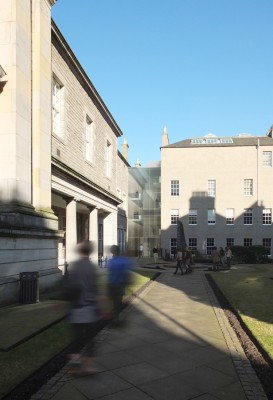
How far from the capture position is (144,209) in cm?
5553

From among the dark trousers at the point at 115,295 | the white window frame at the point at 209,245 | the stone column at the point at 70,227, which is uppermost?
the stone column at the point at 70,227

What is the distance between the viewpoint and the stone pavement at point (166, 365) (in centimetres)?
467

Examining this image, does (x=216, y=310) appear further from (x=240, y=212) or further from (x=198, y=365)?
(x=240, y=212)

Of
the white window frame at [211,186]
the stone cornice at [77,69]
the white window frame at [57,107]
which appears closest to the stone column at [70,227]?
the white window frame at [57,107]

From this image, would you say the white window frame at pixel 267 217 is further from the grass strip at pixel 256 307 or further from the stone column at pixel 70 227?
the stone column at pixel 70 227

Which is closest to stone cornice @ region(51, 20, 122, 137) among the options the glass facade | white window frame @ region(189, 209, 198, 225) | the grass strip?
the grass strip

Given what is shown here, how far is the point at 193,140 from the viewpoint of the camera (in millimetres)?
51125

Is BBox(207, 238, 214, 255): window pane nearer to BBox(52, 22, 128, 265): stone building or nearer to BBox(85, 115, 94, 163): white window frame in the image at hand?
BBox(52, 22, 128, 265): stone building

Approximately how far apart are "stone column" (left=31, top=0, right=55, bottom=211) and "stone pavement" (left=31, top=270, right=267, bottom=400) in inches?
266

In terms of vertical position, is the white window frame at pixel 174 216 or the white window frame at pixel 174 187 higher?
the white window frame at pixel 174 187

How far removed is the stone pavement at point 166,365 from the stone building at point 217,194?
38718 mm

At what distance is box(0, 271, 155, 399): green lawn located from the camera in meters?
5.03

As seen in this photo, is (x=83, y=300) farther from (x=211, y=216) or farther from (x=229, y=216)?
(x=229, y=216)

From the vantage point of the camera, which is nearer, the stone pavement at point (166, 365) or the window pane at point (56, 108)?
the stone pavement at point (166, 365)
